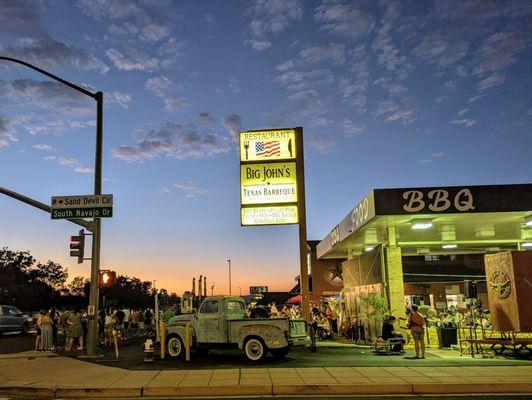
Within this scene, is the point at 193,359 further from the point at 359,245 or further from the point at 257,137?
the point at 359,245

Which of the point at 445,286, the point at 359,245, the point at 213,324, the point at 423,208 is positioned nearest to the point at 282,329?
the point at 213,324

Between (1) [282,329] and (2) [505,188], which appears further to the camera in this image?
(2) [505,188]

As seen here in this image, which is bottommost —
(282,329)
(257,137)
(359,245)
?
(282,329)

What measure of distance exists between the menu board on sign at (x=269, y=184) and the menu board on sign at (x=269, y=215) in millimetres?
285

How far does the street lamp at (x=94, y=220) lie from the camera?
1619cm

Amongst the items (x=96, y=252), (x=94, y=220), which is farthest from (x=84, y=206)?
(x=96, y=252)

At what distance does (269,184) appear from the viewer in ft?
67.5

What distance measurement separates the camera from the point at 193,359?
16.0 m

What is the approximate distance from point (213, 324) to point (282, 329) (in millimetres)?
2314

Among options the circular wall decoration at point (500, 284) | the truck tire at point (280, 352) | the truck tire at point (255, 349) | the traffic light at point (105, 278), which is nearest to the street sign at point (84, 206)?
the traffic light at point (105, 278)

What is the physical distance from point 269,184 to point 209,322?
22.3 feet

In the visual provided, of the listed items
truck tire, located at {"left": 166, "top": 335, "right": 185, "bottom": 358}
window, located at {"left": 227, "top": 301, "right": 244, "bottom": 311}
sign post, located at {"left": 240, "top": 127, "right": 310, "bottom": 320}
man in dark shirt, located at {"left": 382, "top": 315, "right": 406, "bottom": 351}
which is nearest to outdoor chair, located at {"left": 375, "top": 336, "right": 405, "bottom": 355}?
man in dark shirt, located at {"left": 382, "top": 315, "right": 406, "bottom": 351}

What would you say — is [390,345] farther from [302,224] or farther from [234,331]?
[302,224]

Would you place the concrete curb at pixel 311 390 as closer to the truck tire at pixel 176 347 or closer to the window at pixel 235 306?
the window at pixel 235 306
